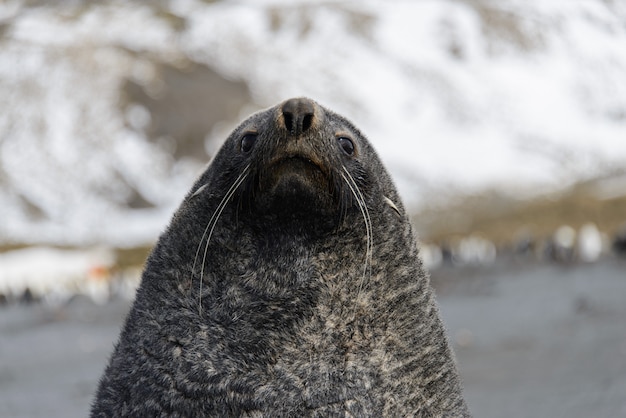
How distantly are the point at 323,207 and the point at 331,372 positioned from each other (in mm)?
706

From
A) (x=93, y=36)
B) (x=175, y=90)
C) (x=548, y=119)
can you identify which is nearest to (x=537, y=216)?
(x=548, y=119)

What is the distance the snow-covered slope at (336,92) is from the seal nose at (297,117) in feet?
192

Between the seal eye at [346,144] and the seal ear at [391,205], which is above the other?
the seal eye at [346,144]

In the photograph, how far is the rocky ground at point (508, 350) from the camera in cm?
949

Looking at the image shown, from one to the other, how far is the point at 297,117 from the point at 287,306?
0.82 meters

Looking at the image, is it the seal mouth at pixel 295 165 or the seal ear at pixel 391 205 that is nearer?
the seal mouth at pixel 295 165

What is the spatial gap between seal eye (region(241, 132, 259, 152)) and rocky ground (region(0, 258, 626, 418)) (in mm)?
5704

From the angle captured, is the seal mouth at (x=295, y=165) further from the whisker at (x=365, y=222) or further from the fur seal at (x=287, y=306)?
the whisker at (x=365, y=222)

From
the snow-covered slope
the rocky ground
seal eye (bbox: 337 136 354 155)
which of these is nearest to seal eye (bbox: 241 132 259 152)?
seal eye (bbox: 337 136 354 155)

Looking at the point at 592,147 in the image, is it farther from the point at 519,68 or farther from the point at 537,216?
the point at 537,216

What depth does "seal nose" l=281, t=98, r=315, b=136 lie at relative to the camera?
3551 millimetres

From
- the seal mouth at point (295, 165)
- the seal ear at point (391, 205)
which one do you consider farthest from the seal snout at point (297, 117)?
the seal ear at point (391, 205)

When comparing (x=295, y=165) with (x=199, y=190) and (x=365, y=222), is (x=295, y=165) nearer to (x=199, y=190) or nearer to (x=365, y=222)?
(x=365, y=222)

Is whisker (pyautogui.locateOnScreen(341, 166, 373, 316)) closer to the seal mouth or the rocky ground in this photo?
the seal mouth
